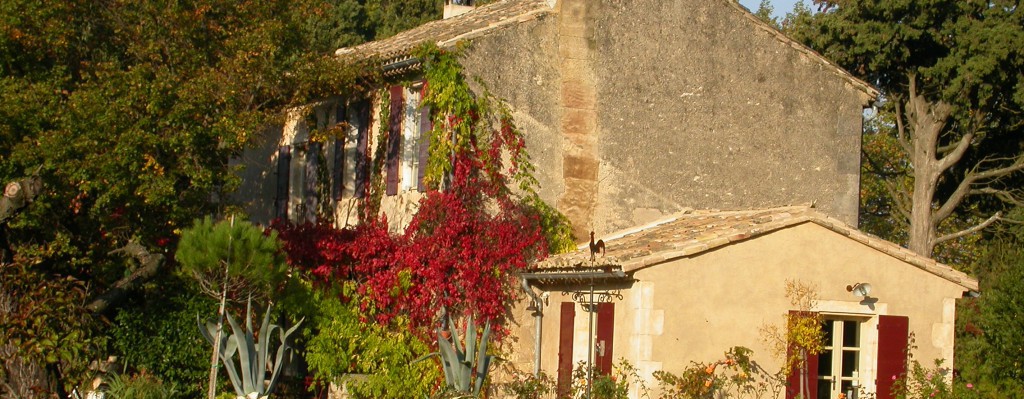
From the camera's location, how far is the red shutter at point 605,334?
14.3 meters

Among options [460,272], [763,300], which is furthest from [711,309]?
[460,272]

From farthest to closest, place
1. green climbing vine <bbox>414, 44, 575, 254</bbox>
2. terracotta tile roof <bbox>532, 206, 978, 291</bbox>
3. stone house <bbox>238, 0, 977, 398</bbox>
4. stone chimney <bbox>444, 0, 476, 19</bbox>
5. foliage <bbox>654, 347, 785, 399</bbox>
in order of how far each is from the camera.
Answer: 1. stone chimney <bbox>444, 0, 476, 19</bbox>
2. green climbing vine <bbox>414, 44, 575, 254</bbox>
3. stone house <bbox>238, 0, 977, 398</bbox>
4. terracotta tile roof <bbox>532, 206, 978, 291</bbox>
5. foliage <bbox>654, 347, 785, 399</bbox>

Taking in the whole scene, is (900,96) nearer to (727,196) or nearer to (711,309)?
(727,196)

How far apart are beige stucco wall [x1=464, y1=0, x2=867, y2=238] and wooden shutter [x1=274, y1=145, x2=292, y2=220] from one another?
517 cm

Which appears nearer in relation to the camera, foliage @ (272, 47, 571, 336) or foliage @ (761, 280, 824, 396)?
foliage @ (761, 280, 824, 396)

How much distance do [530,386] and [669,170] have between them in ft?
14.3

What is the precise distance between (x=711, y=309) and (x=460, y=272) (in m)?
3.80

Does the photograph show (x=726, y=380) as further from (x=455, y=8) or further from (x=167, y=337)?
(x=455, y=8)

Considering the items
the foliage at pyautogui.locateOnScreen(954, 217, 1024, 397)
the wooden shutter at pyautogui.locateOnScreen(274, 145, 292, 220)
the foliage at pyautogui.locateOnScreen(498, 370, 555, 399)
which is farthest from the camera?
the wooden shutter at pyautogui.locateOnScreen(274, 145, 292, 220)

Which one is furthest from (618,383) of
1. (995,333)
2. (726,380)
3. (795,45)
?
(795,45)

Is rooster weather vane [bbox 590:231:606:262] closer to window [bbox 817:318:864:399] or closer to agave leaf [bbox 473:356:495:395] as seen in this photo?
agave leaf [bbox 473:356:495:395]

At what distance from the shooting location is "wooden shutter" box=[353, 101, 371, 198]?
1795 centimetres

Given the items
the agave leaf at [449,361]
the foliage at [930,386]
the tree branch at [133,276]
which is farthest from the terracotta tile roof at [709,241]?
the tree branch at [133,276]

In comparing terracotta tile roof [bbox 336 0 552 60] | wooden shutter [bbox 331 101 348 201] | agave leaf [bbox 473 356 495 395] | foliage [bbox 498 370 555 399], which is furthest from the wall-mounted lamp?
wooden shutter [bbox 331 101 348 201]
